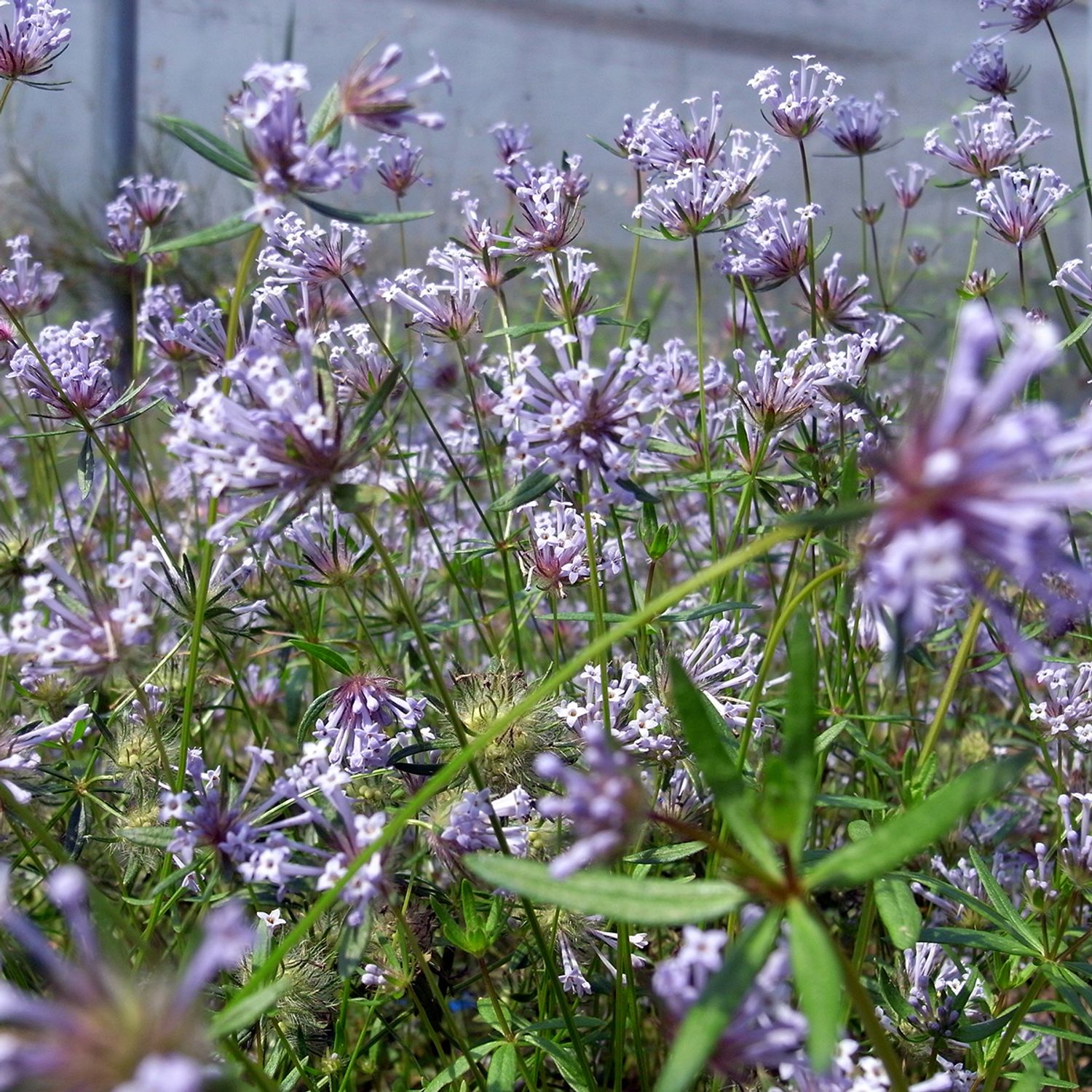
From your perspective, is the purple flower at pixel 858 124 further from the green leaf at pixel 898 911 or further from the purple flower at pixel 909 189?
the green leaf at pixel 898 911

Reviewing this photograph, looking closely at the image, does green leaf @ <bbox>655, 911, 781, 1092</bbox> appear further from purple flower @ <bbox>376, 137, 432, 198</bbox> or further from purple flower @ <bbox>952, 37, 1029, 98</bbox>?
purple flower @ <bbox>952, 37, 1029, 98</bbox>

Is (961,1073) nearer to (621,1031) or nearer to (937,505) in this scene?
(621,1031)

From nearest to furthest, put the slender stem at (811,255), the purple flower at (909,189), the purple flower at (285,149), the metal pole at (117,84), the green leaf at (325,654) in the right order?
the purple flower at (285,149) → the green leaf at (325,654) → the slender stem at (811,255) → the purple flower at (909,189) → the metal pole at (117,84)

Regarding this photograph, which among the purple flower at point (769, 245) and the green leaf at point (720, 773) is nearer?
the green leaf at point (720, 773)

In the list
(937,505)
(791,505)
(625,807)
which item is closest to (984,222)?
(791,505)

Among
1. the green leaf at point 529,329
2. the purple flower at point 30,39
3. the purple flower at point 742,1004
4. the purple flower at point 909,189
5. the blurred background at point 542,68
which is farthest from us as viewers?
the blurred background at point 542,68

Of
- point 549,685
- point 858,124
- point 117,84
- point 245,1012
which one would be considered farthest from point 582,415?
point 117,84

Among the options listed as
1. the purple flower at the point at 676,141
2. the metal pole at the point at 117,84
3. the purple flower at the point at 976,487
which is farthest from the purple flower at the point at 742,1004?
the metal pole at the point at 117,84
